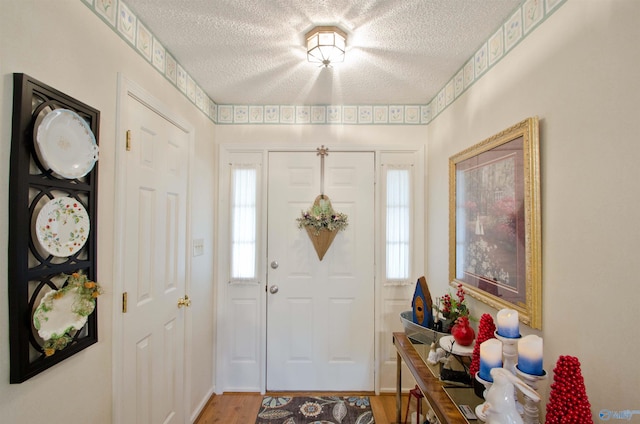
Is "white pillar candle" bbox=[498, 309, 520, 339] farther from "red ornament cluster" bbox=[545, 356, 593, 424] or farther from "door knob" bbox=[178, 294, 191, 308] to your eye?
"door knob" bbox=[178, 294, 191, 308]

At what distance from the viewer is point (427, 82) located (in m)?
2.06

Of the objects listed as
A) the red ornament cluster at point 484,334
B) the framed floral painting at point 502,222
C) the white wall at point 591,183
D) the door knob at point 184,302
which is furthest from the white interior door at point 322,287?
the white wall at point 591,183

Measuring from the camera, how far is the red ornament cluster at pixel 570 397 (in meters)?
0.80

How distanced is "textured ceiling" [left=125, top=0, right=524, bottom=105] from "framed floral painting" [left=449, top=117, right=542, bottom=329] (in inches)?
24.1

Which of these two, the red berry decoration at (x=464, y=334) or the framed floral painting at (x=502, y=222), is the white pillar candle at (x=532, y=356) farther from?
the red berry decoration at (x=464, y=334)

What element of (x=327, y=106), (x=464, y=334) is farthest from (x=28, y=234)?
(x=327, y=106)

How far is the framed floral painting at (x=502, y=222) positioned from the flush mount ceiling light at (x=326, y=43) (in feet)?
3.14

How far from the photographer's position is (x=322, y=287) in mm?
2467

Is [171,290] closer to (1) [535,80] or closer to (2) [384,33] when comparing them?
(2) [384,33]

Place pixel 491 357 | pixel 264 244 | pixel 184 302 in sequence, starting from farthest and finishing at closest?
pixel 264 244, pixel 184 302, pixel 491 357

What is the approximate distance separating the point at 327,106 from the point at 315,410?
2.51 meters

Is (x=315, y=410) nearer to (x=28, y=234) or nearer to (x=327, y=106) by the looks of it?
(x=28, y=234)

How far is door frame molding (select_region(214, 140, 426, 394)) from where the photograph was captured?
2.43m

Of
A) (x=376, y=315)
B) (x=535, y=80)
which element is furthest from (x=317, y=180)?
(x=535, y=80)
